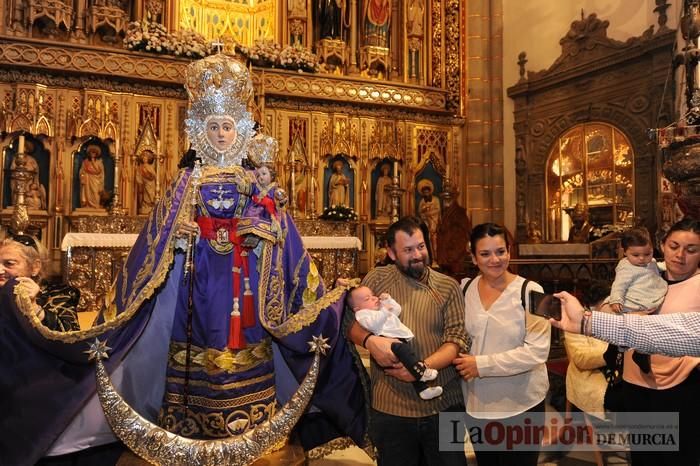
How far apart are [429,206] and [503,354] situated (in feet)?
30.2

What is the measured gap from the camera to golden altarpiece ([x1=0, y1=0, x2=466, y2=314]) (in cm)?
943

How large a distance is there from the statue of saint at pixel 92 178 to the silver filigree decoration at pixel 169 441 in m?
7.40

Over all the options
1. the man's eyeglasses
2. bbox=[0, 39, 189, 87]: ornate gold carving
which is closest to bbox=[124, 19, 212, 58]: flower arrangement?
bbox=[0, 39, 189, 87]: ornate gold carving

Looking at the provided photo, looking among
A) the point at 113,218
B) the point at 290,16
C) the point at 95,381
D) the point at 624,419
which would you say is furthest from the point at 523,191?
the point at 95,381

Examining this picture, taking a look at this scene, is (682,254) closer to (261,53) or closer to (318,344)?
(318,344)

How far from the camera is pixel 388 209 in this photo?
38.0 feet

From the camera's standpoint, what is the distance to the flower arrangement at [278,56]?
10.8 meters

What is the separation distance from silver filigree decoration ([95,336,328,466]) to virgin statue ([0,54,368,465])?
2 centimetres

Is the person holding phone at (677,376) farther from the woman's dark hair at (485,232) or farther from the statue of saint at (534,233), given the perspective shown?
the statue of saint at (534,233)

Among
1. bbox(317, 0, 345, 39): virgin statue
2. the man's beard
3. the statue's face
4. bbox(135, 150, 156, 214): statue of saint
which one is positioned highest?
bbox(317, 0, 345, 39): virgin statue

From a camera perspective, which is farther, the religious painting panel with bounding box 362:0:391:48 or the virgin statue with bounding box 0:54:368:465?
the religious painting panel with bounding box 362:0:391:48

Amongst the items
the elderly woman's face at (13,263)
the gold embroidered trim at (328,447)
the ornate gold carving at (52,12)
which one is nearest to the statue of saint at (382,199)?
the ornate gold carving at (52,12)

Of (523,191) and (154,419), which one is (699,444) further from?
(523,191)

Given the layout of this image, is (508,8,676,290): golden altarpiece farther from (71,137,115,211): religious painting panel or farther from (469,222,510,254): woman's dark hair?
(71,137,115,211): religious painting panel
